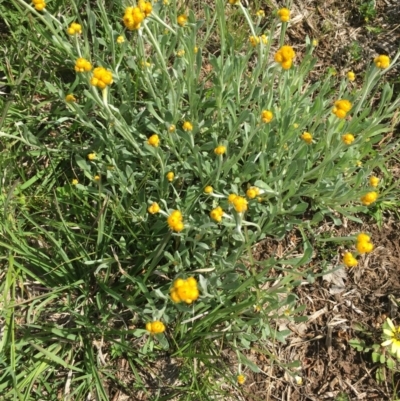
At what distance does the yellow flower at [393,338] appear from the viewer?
2445mm

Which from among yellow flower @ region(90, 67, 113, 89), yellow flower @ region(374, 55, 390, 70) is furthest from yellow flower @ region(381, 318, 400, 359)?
yellow flower @ region(90, 67, 113, 89)

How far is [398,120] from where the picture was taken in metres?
2.87

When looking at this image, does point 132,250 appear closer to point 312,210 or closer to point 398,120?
point 312,210

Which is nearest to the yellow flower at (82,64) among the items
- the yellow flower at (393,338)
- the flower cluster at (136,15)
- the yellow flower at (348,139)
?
the flower cluster at (136,15)

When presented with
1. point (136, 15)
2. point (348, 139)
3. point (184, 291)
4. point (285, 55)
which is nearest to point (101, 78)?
point (136, 15)

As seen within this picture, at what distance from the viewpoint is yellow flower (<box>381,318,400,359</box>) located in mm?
2445

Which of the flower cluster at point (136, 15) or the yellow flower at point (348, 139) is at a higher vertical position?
the flower cluster at point (136, 15)

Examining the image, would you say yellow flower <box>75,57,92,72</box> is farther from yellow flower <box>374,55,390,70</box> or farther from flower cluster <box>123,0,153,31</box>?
yellow flower <box>374,55,390,70</box>

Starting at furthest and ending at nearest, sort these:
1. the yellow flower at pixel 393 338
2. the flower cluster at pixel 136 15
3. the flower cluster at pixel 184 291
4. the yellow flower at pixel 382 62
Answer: the yellow flower at pixel 393 338 → the yellow flower at pixel 382 62 → the flower cluster at pixel 136 15 → the flower cluster at pixel 184 291

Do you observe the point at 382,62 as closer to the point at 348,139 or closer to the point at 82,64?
the point at 348,139

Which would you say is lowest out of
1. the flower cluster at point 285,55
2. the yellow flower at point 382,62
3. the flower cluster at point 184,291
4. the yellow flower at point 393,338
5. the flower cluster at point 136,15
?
the yellow flower at point 393,338

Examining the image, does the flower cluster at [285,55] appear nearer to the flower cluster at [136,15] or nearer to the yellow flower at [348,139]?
the yellow flower at [348,139]

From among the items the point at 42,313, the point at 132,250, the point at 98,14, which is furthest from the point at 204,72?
the point at 42,313

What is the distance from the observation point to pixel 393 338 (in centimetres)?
248
